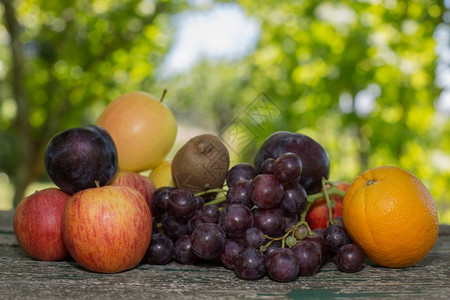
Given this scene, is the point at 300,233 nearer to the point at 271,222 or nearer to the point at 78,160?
the point at 271,222

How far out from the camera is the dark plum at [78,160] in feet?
2.88

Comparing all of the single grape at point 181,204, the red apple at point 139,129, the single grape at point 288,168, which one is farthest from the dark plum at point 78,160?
the single grape at point 288,168

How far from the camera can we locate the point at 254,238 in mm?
850

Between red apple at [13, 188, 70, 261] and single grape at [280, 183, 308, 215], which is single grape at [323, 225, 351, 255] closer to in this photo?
single grape at [280, 183, 308, 215]

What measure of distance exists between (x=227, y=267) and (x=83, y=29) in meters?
3.50

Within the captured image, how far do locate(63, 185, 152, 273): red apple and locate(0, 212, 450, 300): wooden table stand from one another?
0.03m

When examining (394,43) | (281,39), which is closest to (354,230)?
(394,43)

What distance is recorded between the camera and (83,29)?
380 centimetres

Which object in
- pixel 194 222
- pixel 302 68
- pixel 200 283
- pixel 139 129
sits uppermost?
pixel 302 68

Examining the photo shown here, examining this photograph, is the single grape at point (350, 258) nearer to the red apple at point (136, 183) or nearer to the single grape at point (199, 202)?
the single grape at point (199, 202)

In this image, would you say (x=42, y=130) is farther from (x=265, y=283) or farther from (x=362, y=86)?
(x=265, y=283)

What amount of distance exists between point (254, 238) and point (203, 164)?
0.83ft

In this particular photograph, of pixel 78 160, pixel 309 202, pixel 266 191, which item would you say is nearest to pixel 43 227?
pixel 78 160

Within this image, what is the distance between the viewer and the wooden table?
69 centimetres
